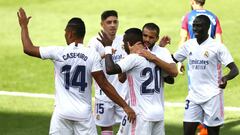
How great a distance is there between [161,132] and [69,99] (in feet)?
4.77

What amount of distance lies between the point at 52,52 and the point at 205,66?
3.13 meters

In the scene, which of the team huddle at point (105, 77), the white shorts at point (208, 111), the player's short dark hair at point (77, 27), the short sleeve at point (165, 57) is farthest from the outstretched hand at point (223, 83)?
the player's short dark hair at point (77, 27)

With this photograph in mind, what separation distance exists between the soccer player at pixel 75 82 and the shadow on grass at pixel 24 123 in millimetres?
4117

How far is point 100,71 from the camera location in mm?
11484

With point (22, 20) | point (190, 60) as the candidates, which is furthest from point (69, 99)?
point (190, 60)

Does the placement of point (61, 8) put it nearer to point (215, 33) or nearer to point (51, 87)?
point (51, 87)

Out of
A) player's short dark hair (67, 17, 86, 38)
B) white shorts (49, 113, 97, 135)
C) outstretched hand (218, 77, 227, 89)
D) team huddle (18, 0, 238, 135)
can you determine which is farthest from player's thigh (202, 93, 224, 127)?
player's short dark hair (67, 17, 86, 38)

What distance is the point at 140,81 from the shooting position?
11523 millimetres

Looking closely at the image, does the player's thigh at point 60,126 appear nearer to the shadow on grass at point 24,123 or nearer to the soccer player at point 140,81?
the soccer player at point 140,81

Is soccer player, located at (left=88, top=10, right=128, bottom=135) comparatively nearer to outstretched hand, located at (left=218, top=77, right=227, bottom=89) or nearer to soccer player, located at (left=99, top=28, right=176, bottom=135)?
outstretched hand, located at (left=218, top=77, right=227, bottom=89)

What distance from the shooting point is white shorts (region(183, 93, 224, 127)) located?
13609 millimetres

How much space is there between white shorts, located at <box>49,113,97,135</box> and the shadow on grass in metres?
4.07

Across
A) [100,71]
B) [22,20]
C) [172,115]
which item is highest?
[22,20]

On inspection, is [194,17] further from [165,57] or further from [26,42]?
[26,42]
